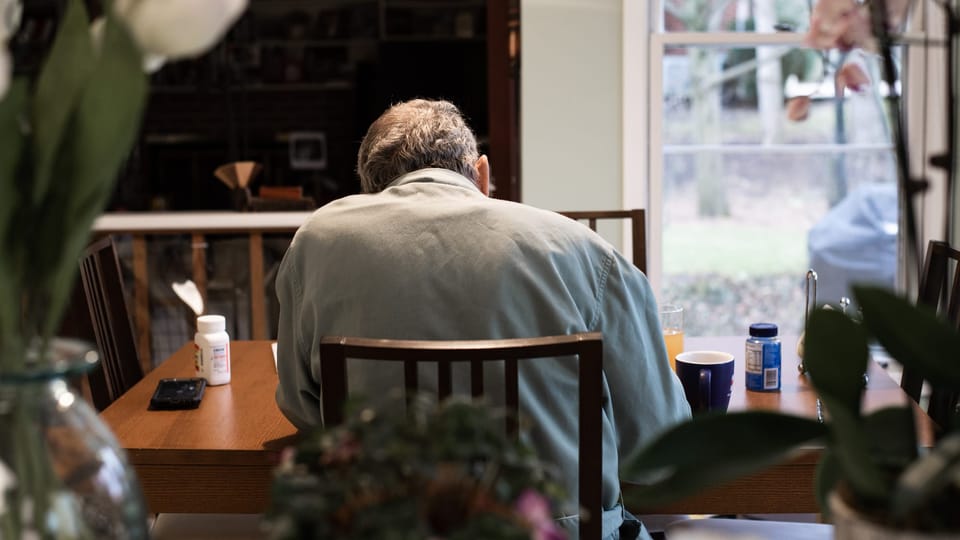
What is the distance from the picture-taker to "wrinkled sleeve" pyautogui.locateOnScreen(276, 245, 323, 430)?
1.71 m

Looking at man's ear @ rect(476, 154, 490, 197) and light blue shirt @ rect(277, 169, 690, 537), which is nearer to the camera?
light blue shirt @ rect(277, 169, 690, 537)

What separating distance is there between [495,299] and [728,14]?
8.91 feet

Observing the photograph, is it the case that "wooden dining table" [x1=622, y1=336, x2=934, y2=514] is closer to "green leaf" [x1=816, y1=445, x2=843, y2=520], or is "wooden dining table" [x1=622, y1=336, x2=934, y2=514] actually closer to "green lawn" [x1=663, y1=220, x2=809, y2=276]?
"green leaf" [x1=816, y1=445, x2=843, y2=520]

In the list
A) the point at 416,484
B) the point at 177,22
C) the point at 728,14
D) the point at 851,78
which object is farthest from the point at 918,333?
the point at 728,14

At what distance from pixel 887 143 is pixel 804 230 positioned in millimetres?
427

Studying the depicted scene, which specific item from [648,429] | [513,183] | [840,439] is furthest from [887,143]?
[840,439]

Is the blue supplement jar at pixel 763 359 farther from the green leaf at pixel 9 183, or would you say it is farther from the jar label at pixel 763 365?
the green leaf at pixel 9 183

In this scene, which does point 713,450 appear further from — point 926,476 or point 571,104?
point 571,104

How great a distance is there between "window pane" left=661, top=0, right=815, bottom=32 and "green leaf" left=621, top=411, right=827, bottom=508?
11.0ft

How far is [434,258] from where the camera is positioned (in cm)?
159

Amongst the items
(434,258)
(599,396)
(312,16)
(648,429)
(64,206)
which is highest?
(312,16)

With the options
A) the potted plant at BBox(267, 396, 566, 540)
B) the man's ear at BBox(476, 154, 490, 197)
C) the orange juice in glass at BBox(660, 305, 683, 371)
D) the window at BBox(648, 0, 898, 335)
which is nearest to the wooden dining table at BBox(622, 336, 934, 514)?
the orange juice in glass at BBox(660, 305, 683, 371)

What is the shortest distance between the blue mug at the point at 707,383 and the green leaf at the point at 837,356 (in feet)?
3.25

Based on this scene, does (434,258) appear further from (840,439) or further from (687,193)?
(687,193)
